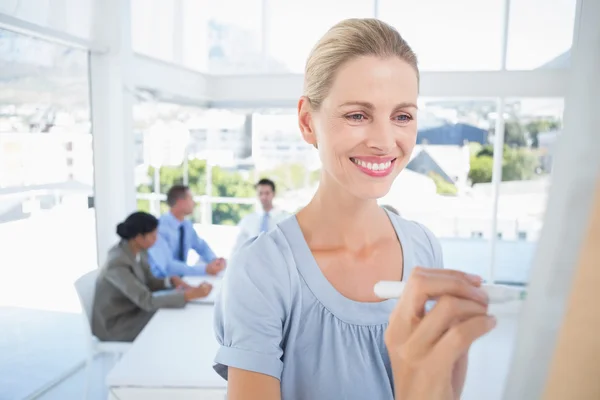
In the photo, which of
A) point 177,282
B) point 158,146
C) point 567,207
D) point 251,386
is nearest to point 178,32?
point 158,146

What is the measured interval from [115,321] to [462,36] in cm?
389

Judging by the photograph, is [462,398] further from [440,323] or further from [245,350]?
[245,350]

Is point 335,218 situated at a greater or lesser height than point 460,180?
greater

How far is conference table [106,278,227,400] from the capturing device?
1625 millimetres

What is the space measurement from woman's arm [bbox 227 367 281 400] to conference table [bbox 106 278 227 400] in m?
1.02

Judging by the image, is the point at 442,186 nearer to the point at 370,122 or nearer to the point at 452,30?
the point at 452,30

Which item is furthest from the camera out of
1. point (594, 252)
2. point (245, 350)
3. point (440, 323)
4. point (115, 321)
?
point (115, 321)

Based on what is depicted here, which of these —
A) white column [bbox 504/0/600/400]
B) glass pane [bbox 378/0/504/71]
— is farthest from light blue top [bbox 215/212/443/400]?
glass pane [bbox 378/0/504/71]

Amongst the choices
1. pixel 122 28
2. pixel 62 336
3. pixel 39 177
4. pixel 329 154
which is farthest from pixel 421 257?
pixel 122 28

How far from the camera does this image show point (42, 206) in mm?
3100

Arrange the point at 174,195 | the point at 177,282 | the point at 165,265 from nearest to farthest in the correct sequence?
the point at 177,282
the point at 165,265
the point at 174,195

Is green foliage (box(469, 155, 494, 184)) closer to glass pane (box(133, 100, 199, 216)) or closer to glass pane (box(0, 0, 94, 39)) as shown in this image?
glass pane (box(133, 100, 199, 216))

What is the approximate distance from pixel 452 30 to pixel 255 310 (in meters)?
4.63

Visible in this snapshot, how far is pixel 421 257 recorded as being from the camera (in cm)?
84
